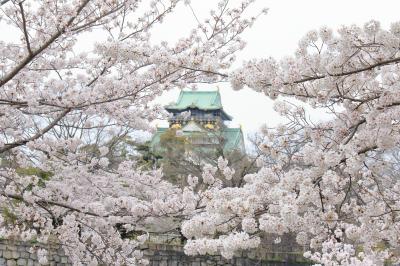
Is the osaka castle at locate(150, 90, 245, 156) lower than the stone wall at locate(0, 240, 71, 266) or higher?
higher

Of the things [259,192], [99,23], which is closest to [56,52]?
[99,23]

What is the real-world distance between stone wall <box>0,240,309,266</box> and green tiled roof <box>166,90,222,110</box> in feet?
60.1

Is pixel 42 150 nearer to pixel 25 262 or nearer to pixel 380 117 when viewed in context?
pixel 380 117

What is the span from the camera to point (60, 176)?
603 centimetres

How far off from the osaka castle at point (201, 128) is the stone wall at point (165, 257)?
227 cm

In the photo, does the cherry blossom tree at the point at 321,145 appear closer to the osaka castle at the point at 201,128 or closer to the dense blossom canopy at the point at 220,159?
the dense blossom canopy at the point at 220,159

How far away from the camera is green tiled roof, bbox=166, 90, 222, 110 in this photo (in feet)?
103

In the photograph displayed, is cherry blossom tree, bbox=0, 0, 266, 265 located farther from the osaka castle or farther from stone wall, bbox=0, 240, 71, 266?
stone wall, bbox=0, 240, 71, 266

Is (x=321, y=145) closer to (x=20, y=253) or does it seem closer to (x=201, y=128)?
(x=20, y=253)

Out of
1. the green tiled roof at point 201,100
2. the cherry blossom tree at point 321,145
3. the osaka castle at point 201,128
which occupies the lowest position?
the cherry blossom tree at point 321,145

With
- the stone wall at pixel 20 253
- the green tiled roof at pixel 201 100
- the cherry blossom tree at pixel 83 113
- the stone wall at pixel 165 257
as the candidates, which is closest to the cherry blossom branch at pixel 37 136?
the cherry blossom tree at pixel 83 113

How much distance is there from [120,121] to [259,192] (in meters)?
2.76

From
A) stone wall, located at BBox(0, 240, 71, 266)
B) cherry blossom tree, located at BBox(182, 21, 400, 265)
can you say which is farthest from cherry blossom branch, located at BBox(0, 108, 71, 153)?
stone wall, located at BBox(0, 240, 71, 266)

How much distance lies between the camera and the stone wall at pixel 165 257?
9.15 m
